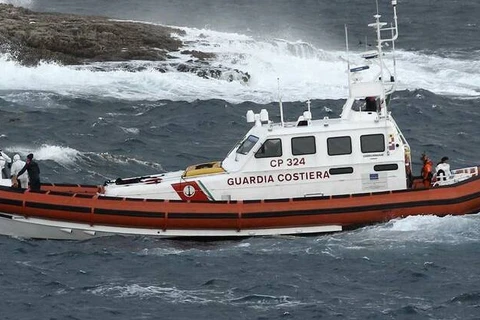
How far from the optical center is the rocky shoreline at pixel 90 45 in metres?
53.1

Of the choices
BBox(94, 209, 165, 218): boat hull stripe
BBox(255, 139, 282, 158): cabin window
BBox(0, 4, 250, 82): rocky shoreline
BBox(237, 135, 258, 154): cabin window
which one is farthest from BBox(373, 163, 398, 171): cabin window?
BBox(0, 4, 250, 82): rocky shoreline

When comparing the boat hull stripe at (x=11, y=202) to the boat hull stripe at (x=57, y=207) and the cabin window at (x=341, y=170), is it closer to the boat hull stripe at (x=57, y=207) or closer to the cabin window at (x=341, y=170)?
the boat hull stripe at (x=57, y=207)

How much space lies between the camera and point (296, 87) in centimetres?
5250

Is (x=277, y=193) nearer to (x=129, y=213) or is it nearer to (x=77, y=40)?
(x=129, y=213)

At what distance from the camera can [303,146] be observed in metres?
31.4

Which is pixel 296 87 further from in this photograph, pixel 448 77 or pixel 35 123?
pixel 35 123

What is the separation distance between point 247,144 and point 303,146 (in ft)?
4.52

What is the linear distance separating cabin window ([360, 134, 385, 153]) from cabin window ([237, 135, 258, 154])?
8.54ft

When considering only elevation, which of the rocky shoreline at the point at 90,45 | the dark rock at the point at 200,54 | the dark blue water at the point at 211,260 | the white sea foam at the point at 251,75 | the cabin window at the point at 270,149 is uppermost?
the rocky shoreline at the point at 90,45

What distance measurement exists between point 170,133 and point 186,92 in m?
7.51

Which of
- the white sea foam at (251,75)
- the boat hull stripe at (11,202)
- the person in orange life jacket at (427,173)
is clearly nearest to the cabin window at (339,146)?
the person in orange life jacket at (427,173)

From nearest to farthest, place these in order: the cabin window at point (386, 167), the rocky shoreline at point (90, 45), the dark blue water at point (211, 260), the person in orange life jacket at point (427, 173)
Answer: the dark blue water at point (211, 260) < the cabin window at point (386, 167) < the person in orange life jacket at point (427, 173) < the rocky shoreline at point (90, 45)

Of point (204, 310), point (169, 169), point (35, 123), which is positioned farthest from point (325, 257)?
point (35, 123)

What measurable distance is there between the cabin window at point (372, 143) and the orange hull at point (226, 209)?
1.10 meters
